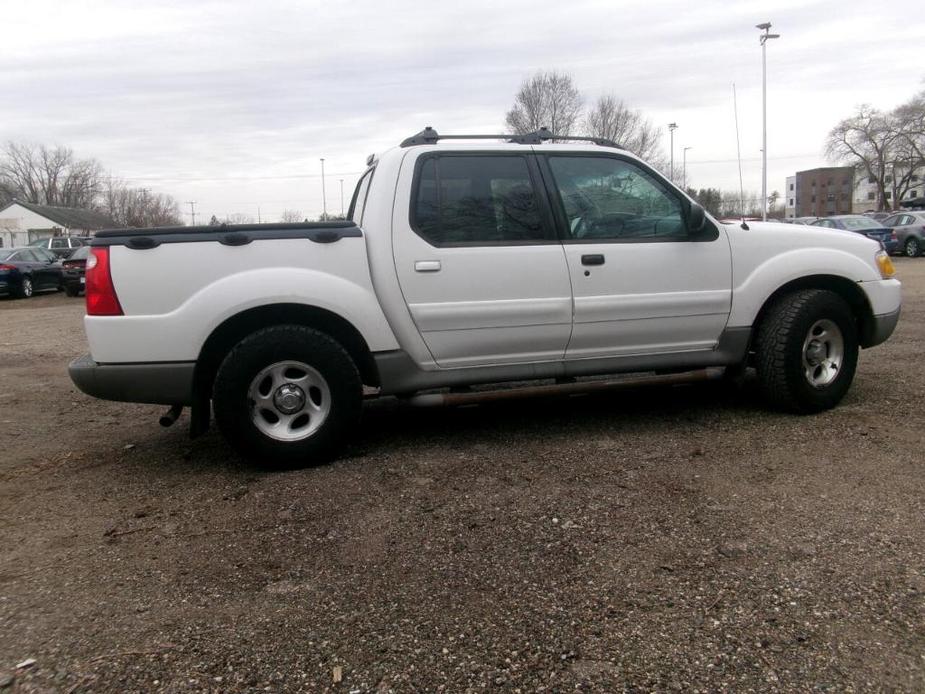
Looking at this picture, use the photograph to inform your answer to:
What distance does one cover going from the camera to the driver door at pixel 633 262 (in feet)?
14.5

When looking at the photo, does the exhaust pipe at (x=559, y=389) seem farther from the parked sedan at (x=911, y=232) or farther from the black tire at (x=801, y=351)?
the parked sedan at (x=911, y=232)

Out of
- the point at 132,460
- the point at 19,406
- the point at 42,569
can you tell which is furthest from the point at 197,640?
the point at 19,406

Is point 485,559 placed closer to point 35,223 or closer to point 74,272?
point 74,272

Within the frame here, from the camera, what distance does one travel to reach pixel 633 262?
14.6 ft

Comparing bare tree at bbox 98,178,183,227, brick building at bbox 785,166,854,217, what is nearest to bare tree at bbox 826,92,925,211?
brick building at bbox 785,166,854,217

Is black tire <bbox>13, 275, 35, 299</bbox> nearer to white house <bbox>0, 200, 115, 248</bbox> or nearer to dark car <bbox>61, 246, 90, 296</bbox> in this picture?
dark car <bbox>61, 246, 90, 296</bbox>

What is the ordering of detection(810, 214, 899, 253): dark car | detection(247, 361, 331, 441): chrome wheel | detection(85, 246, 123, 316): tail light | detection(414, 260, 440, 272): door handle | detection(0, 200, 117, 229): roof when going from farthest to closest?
detection(0, 200, 117, 229): roof, detection(810, 214, 899, 253): dark car, detection(414, 260, 440, 272): door handle, detection(247, 361, 331, 441): chrome wheel, detection(85, 246, 123, 316): tail light

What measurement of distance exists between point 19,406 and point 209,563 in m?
4.07

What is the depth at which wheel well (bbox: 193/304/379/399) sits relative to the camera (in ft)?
13.0

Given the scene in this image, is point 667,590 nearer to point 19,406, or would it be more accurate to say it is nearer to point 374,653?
point 374,653

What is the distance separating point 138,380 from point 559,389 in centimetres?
248

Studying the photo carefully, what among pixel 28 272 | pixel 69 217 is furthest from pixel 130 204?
pixel 28 272

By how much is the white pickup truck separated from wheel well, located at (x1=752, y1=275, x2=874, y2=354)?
0.6 inches

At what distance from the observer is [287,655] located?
2.30 m
